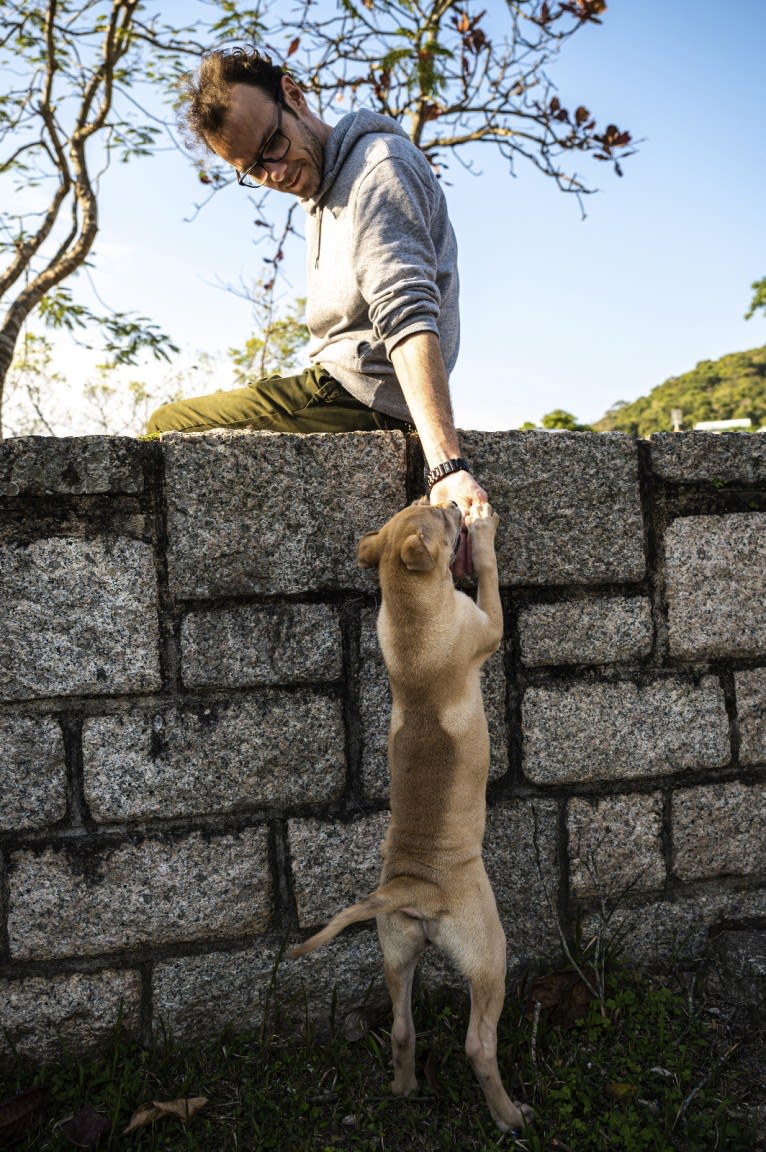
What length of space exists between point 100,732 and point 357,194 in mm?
1844

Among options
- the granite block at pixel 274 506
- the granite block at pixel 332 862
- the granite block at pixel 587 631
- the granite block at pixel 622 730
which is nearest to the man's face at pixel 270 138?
the granite block at pixel 274 506

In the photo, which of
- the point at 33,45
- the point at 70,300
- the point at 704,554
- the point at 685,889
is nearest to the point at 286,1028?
the point at 685,889

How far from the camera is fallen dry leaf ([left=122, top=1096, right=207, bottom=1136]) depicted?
250cm

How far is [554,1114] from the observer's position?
2549 mm

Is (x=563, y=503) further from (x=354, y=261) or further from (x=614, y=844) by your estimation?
(x=614, y=844)

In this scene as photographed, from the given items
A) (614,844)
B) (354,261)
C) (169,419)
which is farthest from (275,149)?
(614,844)

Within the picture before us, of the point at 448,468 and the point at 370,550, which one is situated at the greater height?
the point at 448,468

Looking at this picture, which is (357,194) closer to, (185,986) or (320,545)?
(320,545)

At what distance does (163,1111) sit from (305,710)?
119 centimetres

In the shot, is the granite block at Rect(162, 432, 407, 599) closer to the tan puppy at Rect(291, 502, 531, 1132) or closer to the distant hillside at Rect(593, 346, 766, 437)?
the tan puppy at Rect(291, 502, 531, 1132)

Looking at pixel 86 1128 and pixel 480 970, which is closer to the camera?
pixel 480 970

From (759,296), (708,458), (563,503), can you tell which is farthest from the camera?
(759,296)

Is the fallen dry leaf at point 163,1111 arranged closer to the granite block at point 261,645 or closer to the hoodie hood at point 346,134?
the granite block at point 261,645

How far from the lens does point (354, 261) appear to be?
2.75 metres
